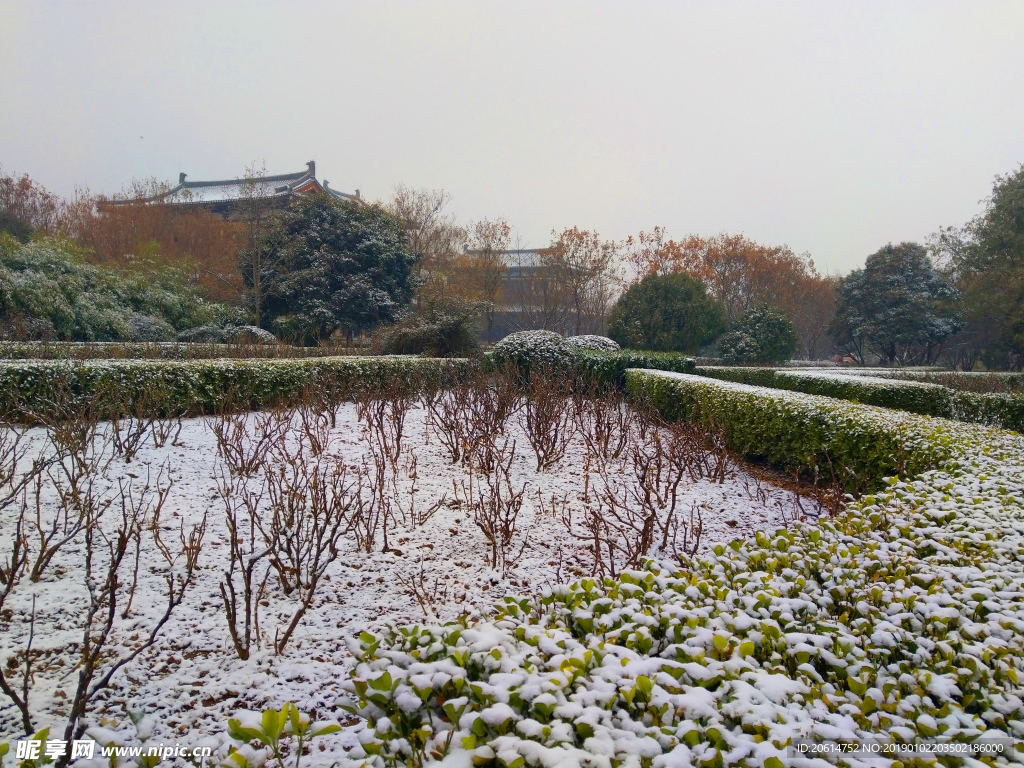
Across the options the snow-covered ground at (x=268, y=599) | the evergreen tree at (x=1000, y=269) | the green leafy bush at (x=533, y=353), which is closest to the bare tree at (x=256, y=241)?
the green leafy bush at (x=533, y=353)

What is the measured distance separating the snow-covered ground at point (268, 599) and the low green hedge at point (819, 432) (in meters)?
0.52

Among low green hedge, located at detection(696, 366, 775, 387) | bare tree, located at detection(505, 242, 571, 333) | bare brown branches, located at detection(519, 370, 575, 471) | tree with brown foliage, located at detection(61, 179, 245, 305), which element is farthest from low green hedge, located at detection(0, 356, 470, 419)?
bare tree, located at detection(505, 242, 571, 333)

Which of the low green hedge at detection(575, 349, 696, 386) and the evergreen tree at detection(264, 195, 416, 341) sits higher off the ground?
the evergreen tree at detection(264, 195, 416, 341)

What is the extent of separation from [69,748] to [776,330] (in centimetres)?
2103

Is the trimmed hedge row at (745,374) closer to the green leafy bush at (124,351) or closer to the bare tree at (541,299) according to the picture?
the green leafy bush at (124,351)

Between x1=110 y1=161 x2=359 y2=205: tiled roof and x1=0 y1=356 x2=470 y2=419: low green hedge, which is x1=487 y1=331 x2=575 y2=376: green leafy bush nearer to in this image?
x1=0 y1=356 x2=470 y2=419: low green hedge

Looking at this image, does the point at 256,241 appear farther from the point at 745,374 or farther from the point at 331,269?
the point at 745,374

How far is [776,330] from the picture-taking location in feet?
64.0

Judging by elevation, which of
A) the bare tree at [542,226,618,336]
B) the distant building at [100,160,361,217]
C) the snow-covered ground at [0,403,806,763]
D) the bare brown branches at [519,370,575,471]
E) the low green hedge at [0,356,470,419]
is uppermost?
the distant building at [100,160,361,217]

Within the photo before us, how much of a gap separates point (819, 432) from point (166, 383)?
23.5 feet

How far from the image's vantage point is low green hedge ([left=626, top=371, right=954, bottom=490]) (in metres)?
4.00

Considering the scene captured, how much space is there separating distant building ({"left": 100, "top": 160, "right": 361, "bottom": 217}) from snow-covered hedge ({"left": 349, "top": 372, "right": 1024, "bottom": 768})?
21.5m

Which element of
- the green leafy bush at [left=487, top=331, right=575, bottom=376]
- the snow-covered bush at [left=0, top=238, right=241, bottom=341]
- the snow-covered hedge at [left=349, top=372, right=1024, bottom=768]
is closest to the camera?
the snow-covered hedge at [left=349, top=372, right=1024, bottom=768]

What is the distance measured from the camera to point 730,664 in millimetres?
1369
